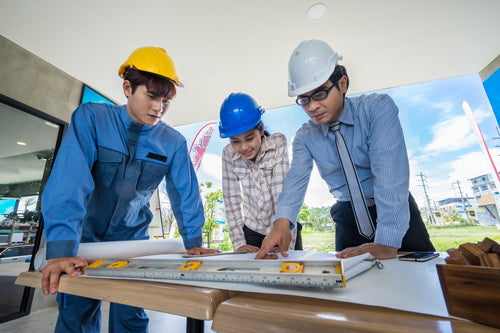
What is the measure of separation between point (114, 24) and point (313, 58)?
2.66 m

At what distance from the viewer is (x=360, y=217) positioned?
124 cm

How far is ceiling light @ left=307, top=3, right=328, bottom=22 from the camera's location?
8.71 ft

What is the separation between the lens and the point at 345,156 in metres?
1.27

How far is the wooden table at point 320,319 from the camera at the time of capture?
30 centimetres

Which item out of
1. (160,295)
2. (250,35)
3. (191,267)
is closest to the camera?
(160,295)

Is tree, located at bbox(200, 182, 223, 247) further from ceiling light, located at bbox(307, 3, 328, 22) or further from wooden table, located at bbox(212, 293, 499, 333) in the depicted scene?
wooden table, located at bbox(212, 293, 499, 333)

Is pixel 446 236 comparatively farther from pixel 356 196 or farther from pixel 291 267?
pixel 291 267

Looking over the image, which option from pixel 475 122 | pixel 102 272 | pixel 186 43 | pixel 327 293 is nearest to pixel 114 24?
pixel 186 43

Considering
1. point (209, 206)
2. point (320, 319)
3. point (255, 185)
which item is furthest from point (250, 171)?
point (209, 206)

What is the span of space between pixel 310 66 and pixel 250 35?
208 centimetres

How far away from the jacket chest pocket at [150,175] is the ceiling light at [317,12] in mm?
2545

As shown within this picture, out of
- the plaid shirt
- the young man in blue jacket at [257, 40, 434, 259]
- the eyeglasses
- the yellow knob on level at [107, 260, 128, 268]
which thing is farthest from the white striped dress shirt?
the yellow knob on level at [107, 260, 128, 268]

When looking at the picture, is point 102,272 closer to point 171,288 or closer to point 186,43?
point 171,288

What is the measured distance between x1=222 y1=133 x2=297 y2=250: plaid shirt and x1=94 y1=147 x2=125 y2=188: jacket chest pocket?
2.90ft
